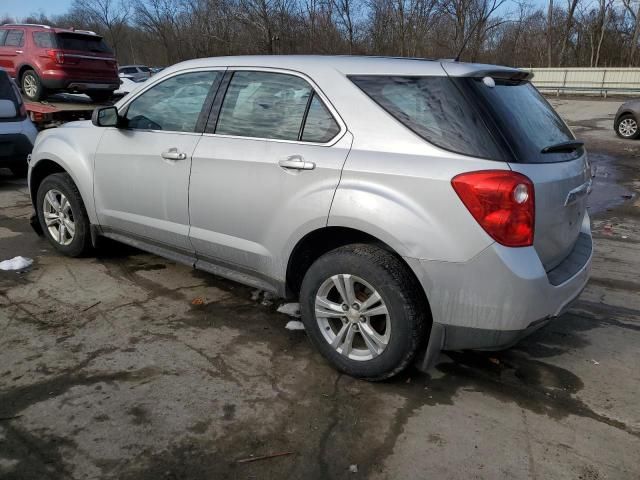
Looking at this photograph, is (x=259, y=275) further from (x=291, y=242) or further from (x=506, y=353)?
(x=506, y=353)

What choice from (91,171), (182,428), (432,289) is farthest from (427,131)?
(91,171)

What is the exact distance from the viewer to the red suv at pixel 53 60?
11727mm

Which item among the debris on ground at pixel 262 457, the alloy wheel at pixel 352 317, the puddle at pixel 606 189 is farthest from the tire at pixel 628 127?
the debris on ground at pixel 262 457

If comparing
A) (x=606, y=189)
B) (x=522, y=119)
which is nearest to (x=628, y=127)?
(x=606, y=189)

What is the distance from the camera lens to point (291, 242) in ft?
10.4

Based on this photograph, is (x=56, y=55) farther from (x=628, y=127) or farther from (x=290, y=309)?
(x=628, y=127)

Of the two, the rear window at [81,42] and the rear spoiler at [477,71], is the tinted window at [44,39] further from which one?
the rear spoiler at [477,71]

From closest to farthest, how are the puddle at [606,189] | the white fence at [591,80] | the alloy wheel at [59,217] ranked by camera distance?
the alloy wheel at [59,217]
the puddle at [606,189]
the white fence at [591,80]

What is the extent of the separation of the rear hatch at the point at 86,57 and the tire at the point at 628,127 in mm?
13087

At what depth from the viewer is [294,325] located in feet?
12.3

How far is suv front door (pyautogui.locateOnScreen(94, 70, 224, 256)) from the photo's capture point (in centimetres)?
375

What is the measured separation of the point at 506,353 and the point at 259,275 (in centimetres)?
166

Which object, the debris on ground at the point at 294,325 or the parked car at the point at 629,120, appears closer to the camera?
the debris on ground at the point at 294,325

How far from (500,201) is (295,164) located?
1.16 m
